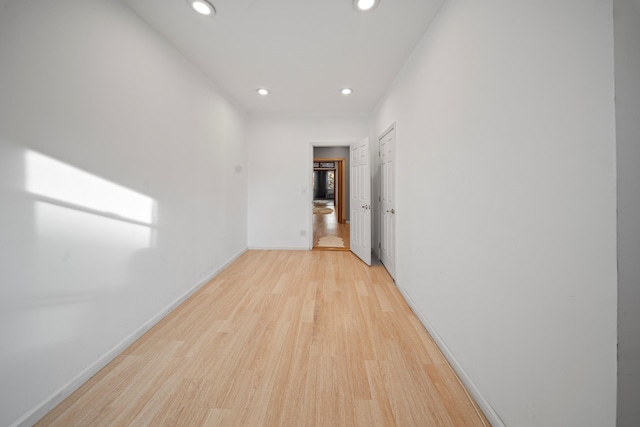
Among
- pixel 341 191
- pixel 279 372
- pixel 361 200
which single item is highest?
pixel 341 191

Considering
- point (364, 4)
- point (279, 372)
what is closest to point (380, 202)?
point (364, 4)

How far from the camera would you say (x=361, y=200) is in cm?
436

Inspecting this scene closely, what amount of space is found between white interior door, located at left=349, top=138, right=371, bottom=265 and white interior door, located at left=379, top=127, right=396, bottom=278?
22 centimetres

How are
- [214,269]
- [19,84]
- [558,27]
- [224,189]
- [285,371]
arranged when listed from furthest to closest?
[224,189], [214,269], [285,371], [19,84], [558,27]

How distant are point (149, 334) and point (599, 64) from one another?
9.60 ft

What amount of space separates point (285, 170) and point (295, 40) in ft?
8.74

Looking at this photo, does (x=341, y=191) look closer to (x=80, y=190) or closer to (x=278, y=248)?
(x=278, y=248)

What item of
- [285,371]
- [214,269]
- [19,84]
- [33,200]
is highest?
[19,84]

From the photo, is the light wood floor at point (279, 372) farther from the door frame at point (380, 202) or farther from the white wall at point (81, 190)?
the door frame at point (380, 202)

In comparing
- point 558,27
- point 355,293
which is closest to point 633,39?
point 558,27

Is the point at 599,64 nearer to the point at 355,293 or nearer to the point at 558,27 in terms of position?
the point at 558,27

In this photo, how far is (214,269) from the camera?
3.44m

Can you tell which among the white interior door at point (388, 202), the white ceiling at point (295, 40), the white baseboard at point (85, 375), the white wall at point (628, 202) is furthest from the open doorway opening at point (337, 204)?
the white wall at point (628, 202)

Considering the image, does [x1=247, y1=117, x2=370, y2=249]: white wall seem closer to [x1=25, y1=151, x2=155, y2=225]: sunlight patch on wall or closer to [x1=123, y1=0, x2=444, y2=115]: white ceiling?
[x1=123, y1=0, x2=444, y2=115]: white ceiling
